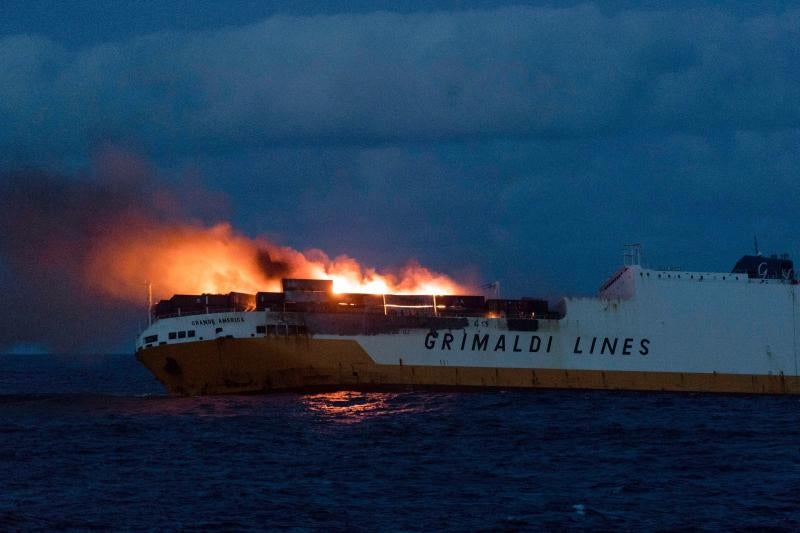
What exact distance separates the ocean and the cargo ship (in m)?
2.29

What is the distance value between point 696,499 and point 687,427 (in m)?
16.3

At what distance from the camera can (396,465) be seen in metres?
36.0

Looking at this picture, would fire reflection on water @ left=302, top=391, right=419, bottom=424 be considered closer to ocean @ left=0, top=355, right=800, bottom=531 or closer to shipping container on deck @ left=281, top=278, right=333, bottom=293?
ocean @ left=0, top=355, right=800, bottom=531

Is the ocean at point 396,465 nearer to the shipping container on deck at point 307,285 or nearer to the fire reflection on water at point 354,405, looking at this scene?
the fire reflection on water at point 354,405

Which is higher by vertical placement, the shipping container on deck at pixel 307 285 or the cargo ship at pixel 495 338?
the shipping container on deck at pixel 307 285

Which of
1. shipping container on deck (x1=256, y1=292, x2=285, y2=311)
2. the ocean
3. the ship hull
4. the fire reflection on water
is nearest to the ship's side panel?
the ship hull

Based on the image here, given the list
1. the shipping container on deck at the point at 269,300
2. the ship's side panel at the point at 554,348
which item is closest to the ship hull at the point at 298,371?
the ship's side panel at the point at 554,348

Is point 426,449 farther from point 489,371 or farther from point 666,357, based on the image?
point 666,357

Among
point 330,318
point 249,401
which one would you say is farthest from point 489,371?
point 249,401

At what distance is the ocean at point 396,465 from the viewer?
2823 cm

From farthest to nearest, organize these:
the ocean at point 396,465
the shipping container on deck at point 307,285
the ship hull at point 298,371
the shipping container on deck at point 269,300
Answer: the shipping container on deck at point 307,285 → the shipping container on deck at point 269,300 → the ship hull at point 298,371 → the ocean at point 396,465

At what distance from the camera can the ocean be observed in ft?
92.6

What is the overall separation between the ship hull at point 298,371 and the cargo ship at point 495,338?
0.07 metres

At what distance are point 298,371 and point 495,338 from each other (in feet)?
40.0
